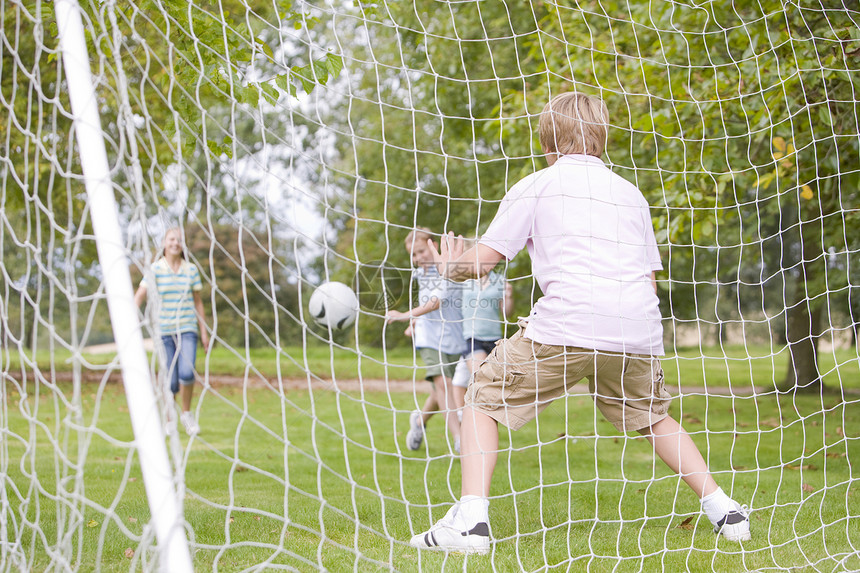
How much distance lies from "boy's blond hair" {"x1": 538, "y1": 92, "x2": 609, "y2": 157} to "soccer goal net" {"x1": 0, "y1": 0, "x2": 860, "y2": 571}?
1.40 feet

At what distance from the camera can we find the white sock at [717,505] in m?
3.04

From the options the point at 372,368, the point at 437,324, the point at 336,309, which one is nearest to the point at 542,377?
the point at 336,309

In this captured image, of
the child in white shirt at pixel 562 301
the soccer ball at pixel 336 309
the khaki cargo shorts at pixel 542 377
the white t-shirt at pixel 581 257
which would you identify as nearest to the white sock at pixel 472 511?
the child in white shirt at pixel 562 301

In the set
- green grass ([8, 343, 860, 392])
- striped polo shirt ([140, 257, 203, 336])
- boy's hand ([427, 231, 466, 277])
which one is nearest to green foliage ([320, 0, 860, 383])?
boy's hand ([427, 231, 466, 277])

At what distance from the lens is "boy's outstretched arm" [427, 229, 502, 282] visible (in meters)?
2.86

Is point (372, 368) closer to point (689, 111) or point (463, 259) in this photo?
point (689, 111)

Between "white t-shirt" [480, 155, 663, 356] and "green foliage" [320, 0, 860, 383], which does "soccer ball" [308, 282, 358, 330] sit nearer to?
"green foliage" [320, 0, 860, 383]

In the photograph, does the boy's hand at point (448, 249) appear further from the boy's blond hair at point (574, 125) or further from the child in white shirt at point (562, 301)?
the boy's blond hair at point (574, 125)

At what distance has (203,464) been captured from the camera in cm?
500

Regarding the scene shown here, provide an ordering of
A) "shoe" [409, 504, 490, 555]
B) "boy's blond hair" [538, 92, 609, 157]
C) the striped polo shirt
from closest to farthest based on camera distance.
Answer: "shoe" [409, 504, 490, 555]
"boy's blond hair" [538, 92, 609, 157]
the striped polo shirt

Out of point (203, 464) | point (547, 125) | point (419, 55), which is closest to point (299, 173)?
point (419, 55)

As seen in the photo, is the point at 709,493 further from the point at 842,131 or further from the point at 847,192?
the point at 847,192

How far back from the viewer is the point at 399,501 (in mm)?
2699

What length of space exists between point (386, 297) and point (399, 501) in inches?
148
